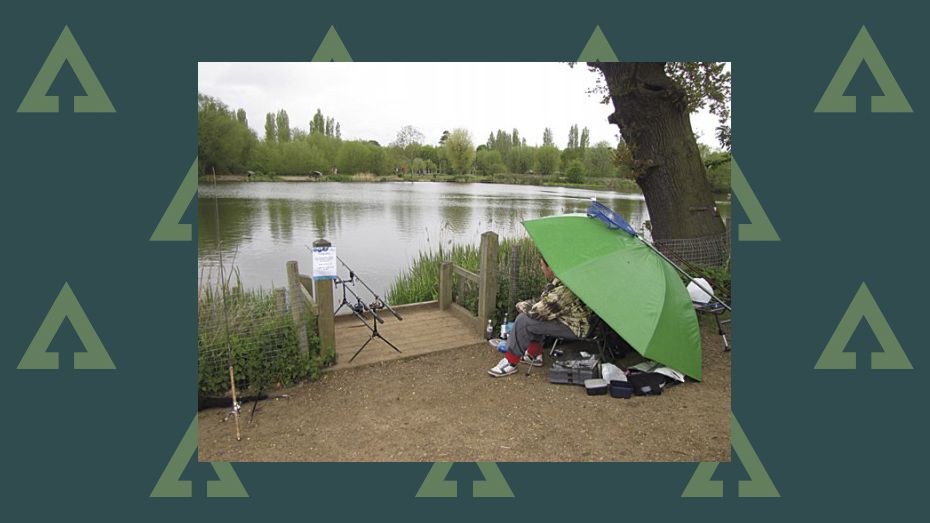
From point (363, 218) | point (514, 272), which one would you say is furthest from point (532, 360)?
point (363, 218)

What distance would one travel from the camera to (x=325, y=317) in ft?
14.7

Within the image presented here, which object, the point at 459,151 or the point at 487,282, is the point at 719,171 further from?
the point at 459,151

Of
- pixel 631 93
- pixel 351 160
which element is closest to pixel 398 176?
pixel 351 160

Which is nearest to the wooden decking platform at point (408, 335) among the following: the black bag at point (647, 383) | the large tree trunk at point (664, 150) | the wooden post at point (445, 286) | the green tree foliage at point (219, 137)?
the wooden post at point (445, 286)

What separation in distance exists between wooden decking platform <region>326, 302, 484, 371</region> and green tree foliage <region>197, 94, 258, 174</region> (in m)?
2.16

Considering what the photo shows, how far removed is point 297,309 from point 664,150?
5369 mm

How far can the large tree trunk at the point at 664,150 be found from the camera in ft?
21.7

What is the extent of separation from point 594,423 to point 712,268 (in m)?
3.85

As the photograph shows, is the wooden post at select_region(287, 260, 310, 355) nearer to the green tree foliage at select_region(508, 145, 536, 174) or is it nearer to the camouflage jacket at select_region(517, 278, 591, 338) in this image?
the camouflage jacket at select_region(517, 278, 591, 338)

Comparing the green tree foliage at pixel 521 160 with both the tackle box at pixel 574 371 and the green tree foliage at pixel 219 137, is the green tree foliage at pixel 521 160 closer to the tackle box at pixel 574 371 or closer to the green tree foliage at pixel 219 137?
the green tree foliage at pixel 219 137

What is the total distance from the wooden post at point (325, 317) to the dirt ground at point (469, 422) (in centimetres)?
20

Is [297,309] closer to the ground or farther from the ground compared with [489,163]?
closer to the ground

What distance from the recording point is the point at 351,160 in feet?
66.2

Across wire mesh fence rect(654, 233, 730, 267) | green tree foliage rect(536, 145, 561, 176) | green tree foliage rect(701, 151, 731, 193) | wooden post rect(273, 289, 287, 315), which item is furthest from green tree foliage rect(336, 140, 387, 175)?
wooden post rect(273, 289, 287, 315)
